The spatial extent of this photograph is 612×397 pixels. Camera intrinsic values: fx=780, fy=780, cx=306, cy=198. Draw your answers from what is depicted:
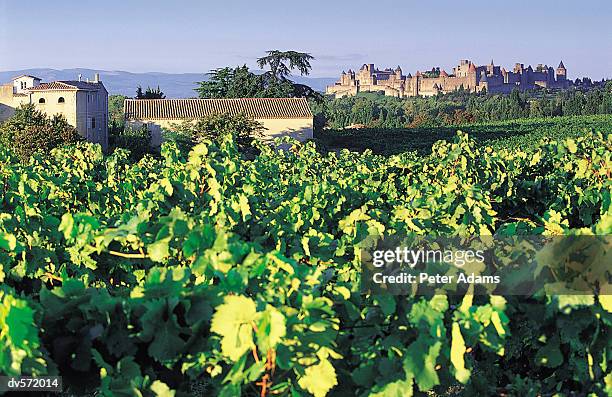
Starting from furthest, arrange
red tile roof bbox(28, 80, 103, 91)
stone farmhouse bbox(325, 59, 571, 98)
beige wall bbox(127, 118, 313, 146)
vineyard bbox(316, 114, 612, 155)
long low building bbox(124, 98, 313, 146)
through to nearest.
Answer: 1. stone farmhouse bbox(325, 59, 571, 98)
2. vineyard bbox(316, 114, 612, 155)
3. long low building bbox(124, 98, 313, 146)
4. beige wall bbox(127, 118, 313, 146)
5. red tile roof bbox(28, 80, 103, 91)

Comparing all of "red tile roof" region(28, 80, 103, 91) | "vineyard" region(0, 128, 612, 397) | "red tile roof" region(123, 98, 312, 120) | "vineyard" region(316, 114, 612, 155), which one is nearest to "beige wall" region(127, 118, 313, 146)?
"red tile roof" region(123, 98, 312, 120)

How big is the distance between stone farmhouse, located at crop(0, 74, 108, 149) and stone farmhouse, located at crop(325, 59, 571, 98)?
4493 inches

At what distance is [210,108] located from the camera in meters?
34.1

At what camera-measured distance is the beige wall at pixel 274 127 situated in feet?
105

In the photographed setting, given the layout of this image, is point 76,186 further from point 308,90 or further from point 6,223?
point 308,90

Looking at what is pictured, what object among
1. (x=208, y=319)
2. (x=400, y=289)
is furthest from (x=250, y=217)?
(x=208, y=319)

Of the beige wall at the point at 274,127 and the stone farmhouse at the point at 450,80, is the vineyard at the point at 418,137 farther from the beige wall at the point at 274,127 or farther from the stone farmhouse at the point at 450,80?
the stone farmhouse at the point at 450,80

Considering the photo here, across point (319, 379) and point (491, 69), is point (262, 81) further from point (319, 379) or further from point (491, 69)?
point (491, 69)

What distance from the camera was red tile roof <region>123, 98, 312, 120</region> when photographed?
1284 inches

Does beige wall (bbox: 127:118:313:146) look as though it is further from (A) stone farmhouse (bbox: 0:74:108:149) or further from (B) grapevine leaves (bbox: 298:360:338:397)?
(B) grapevine leaves (bbox: 298:360:338:397)

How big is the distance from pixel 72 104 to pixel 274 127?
8.33 metres

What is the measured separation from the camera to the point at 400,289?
3.56m

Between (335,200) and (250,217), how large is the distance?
1.50 meters

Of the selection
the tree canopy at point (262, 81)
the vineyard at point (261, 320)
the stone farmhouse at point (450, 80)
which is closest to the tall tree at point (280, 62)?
the tree canopy at point (262, 81)
